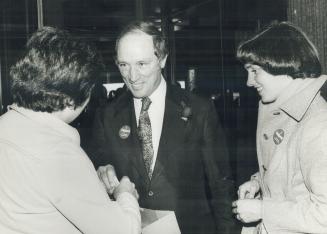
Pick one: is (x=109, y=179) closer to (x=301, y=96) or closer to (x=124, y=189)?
(x=124, y=189)

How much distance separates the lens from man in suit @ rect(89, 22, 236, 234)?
229 cm

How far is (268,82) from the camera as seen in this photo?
182 centimetres

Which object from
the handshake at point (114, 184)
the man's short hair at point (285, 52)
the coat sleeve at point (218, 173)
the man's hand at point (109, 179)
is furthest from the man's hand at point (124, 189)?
the man's short hair at point (285, 52)

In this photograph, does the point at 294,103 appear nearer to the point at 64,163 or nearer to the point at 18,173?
the point at 64,163

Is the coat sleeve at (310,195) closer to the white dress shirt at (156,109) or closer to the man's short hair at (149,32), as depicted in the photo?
the white dress shirt at (156,109)

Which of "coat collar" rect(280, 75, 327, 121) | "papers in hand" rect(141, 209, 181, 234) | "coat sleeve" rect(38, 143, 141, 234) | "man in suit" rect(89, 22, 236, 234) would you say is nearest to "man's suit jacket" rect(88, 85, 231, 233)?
"man in suit" rect(89, 22, 236, 234)

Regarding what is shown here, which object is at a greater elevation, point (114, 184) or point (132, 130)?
point (132, 130)

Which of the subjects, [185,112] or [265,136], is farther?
[185,112]

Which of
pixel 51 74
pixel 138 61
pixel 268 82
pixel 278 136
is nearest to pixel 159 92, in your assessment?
pixel 138 61

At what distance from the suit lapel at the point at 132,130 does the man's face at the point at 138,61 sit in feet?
0.48

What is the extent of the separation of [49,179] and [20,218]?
0.55ft

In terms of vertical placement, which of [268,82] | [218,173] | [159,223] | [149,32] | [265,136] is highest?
[149,32]

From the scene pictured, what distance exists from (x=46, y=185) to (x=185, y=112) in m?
1.14

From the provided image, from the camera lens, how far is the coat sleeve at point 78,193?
4.49 feet
